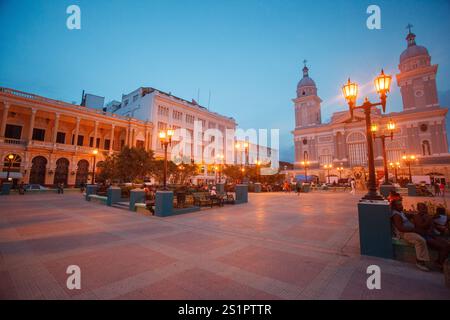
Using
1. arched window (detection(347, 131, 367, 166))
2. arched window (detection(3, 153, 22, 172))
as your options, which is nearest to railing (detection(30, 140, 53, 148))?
arched window (detection(3, 153, 22, 172))

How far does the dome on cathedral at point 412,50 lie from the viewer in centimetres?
4584

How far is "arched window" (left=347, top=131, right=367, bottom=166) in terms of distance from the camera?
4978 cm

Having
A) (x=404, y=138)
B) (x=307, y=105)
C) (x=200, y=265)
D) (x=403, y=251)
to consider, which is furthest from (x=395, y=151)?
(x=200, y=265)

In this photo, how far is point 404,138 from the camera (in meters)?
45.0

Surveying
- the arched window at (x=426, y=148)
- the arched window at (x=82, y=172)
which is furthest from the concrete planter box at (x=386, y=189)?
the arched window at (x=426, y=148)

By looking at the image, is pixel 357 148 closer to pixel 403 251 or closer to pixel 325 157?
pixel 325 157

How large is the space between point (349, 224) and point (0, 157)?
4138cm

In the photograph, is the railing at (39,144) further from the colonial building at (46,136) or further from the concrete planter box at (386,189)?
the concrete planter box at (386,189)

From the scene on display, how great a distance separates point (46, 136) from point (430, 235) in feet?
→ 155

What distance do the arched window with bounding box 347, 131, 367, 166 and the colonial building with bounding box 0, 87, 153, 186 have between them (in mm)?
53744

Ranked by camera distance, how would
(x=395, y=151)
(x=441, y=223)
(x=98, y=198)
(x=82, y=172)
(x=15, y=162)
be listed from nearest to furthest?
(x=441, y=223), (x=98, y=198), (x=15, y=162), (x=82, y=172), (x=395, y=151)

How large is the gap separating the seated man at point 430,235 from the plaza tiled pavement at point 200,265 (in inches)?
19.9
